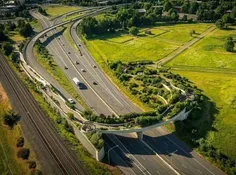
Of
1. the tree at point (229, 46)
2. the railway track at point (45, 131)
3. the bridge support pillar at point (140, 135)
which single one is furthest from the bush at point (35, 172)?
the tree at point (229, 46)

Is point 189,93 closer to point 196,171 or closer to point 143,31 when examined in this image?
point 196,171

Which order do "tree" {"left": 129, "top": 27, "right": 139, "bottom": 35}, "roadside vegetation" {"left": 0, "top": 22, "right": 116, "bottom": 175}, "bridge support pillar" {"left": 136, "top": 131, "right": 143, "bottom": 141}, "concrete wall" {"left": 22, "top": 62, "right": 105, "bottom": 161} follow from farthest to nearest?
"tree" {"left": 129, "top": 27, "right": 139, "bottom": 35}
"bridge support pillar" {"left": 136, "top": 131, "right": 143, "bottom": 141}
"concrete wall" {"left": 22, "top": 62, "right": 105, "bottom": 161}
"roadside vegetation" {"left": 0, "top": 22, "right": 116, "bottom": 175}

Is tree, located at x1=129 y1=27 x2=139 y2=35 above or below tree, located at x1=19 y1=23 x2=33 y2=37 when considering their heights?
below

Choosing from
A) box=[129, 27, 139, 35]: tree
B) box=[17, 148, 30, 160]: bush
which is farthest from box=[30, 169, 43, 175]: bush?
box=[129, 27, 139, 35]: tree

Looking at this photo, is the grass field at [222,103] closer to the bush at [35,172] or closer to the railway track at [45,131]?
the railway track at [45,131]

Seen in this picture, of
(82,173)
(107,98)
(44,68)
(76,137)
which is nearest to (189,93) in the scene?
(107,98)

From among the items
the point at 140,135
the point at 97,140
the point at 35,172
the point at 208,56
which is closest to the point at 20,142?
the point at 35,172

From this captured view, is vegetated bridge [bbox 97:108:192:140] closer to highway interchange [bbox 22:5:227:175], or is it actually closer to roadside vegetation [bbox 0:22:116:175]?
highway interchange [bbox 22:5:227:175]
